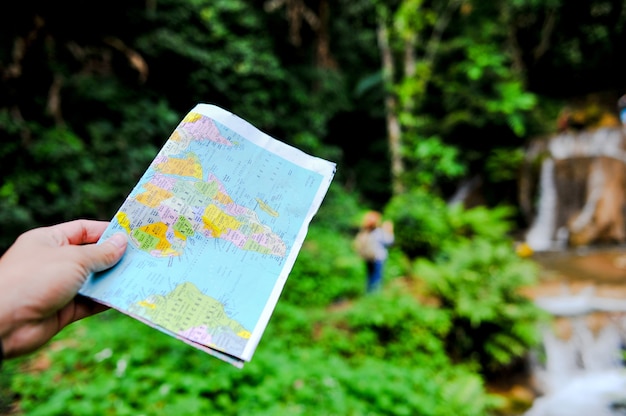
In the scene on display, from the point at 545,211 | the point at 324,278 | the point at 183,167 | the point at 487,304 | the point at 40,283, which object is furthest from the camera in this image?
the point at 545,211

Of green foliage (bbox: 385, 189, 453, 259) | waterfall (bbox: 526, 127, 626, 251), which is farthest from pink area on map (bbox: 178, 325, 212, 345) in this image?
waterfall (bbox: 526, 127, 626, 251)

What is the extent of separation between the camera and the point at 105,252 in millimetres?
1005

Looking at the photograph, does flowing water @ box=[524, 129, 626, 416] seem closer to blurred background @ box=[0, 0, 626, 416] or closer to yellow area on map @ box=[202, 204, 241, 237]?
blurred background @ box=[0, 0, 626, 416]

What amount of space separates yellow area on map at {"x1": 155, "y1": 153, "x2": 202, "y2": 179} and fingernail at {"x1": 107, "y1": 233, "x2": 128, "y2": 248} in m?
0.24

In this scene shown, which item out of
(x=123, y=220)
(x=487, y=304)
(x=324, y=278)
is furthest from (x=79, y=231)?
(x=324, y=278)

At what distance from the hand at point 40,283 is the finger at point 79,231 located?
6 cm

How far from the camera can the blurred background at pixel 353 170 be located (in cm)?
292

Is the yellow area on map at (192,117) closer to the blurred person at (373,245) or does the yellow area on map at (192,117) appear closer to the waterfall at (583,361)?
the blurred person at (373,245)

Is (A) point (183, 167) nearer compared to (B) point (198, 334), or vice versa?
(B) point (198, 334)

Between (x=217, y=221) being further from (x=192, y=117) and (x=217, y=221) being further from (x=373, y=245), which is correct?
(x=373, y=245)

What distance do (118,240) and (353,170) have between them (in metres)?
11.7

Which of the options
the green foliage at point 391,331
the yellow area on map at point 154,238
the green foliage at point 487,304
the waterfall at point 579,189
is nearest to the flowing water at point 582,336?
the green foliage at point 487,304

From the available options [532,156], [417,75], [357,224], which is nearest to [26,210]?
[357,224]

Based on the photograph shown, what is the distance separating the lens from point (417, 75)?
29.3 ft
